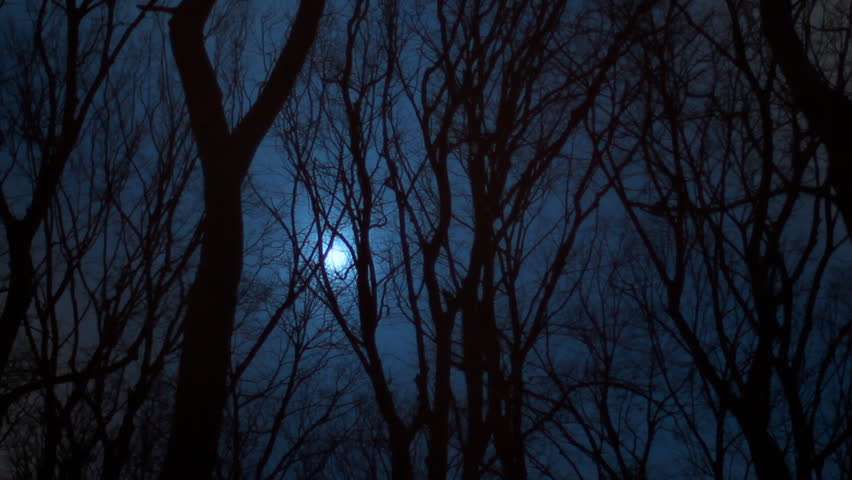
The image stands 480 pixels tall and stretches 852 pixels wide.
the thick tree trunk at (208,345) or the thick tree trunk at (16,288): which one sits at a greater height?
the thick tree trunk at (16,288)

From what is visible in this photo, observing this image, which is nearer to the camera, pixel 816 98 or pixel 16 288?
pixel 816 98

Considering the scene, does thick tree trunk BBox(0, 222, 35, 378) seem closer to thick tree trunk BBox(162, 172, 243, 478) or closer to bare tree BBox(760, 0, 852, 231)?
thick tree trunk BBox(162, 172, 243, 478)

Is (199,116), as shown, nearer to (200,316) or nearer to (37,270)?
(200,316)

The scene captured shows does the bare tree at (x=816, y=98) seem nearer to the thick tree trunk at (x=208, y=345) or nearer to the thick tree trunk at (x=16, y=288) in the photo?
the thick tree trunk at (x=208, y=345)

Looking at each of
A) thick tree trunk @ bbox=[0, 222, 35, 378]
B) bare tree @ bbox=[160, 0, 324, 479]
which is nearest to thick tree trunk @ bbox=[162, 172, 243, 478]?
bare tree @ bbox=[160, 0, 324, 479]

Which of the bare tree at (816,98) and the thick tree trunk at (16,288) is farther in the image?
the thick tree trunk at (16,288)

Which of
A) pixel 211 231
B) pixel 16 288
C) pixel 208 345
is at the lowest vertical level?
pixel 208 345

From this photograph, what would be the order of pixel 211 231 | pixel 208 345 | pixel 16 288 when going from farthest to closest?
1. pixel 16 288
2. pixel 211 231
3. pixel 208 345

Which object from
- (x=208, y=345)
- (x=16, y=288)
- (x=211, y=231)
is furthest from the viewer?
(x=16, y=288)

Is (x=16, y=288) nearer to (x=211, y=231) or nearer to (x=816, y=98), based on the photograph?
(x=211, y=231)

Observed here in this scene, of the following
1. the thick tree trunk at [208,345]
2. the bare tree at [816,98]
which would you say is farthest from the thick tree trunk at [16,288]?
the bare tree at [816,98]

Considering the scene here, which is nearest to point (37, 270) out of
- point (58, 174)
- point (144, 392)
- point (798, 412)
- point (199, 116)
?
point (58, 174)

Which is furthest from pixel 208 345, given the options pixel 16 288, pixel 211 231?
pixel 16 288

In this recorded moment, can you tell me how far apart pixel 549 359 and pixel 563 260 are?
1.15 meters
